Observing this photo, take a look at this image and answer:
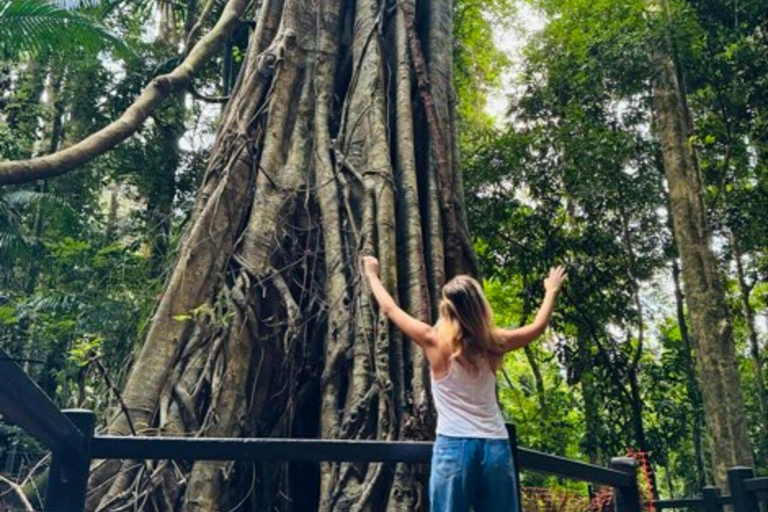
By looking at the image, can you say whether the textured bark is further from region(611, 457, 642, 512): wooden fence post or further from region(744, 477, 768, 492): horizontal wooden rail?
region(611, 457, 642, 512): wooden fence post

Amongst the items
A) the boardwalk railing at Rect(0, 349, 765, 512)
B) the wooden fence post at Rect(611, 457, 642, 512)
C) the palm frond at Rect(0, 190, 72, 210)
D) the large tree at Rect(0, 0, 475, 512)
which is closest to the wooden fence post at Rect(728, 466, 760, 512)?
the wooden fence post at Rect(611, 457, 642, 512)

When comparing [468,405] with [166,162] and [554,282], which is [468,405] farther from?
[166,162]

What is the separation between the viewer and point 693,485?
440 inches

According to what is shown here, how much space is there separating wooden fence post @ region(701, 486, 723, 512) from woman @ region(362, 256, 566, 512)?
3034mm

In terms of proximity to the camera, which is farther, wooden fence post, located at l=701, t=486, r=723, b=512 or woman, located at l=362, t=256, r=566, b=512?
wooden fence post, located at l=701, t=486, r=723, b=512

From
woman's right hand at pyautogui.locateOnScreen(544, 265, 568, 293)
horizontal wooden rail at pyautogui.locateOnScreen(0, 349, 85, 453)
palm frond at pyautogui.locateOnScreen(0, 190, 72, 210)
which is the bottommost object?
horizontal wooden rail at pyautogui.locateOnScreen(0, 349, 85, 453)

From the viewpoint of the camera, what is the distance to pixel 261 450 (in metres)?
1.74

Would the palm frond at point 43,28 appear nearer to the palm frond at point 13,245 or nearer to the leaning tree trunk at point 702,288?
the palm frond at point 13,245

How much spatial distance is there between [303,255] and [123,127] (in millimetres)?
1155

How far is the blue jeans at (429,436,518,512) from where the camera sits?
73.2 inches

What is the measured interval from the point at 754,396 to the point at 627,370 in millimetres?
4232

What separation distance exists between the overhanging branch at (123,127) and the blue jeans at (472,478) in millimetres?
2004

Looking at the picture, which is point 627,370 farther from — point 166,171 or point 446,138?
point 166,171

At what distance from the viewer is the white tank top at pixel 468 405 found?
6.30ft
